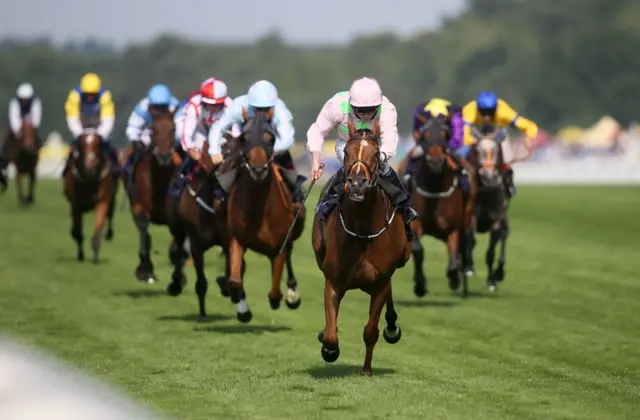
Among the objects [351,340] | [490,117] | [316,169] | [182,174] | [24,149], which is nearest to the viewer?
[316,169]

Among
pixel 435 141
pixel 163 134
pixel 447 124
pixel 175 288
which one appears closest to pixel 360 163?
pixel 175 288

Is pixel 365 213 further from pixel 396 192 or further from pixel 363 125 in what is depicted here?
pixel 363 125

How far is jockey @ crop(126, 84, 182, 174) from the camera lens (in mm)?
19172

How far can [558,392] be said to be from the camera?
11375mm

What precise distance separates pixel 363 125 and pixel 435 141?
6251 mm

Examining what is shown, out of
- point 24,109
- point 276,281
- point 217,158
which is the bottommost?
point 276,281

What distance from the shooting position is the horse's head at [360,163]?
10828 mm

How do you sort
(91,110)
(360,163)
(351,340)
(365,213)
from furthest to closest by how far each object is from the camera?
(91,110) < (351,340) < (365,213) < (360,163)

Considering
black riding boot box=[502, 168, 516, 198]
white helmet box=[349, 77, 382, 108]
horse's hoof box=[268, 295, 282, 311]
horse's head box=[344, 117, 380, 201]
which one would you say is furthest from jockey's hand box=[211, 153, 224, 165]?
black riding boot box=[502, 168, 516, 198]

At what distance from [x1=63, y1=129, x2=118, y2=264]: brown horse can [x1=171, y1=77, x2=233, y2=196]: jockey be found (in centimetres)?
591

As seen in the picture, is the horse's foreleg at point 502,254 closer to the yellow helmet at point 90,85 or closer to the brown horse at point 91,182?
the brown horse at point 91,182

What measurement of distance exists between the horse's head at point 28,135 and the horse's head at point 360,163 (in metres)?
25.2

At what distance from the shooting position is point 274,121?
15.0 metres

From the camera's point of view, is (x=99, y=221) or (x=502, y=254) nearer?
(x=502, y=254)
